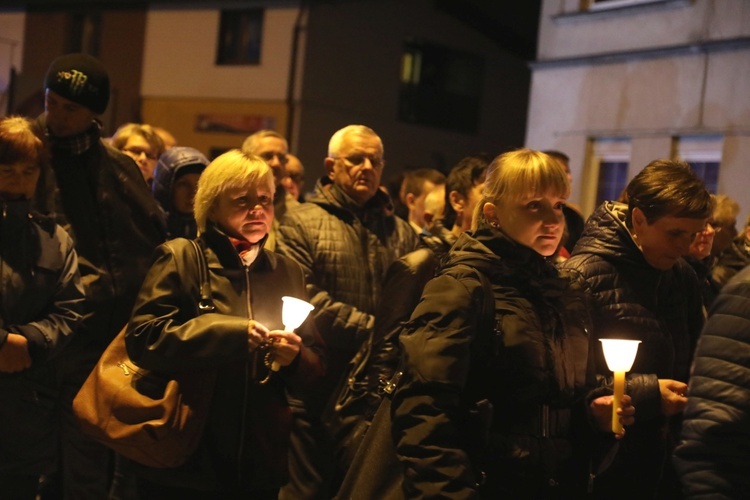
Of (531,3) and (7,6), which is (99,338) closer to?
(531,3)

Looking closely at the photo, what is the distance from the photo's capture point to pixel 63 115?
6168 millimetres

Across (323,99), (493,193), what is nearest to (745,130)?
(493,193)

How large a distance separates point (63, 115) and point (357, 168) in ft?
5.75

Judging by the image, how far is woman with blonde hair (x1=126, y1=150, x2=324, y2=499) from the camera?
4.57 meters

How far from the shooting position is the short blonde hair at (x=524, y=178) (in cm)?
405

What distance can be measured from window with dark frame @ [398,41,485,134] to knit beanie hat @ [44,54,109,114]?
79.6ft

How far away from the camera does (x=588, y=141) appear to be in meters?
17.8

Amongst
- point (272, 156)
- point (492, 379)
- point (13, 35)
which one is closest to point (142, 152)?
point (272, 156)

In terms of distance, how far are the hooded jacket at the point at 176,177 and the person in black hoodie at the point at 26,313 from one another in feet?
5.79

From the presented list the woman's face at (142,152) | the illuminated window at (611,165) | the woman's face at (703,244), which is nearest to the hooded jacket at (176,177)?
the woman's face at (142,152)

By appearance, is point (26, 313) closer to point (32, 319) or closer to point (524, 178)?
point (32, 319)

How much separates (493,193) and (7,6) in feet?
106

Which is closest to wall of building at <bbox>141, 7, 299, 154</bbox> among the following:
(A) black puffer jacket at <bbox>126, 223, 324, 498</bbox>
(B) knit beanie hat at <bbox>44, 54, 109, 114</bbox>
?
(B) knit beanie hat at <bbox>44, 54, 109, 114</bbox>

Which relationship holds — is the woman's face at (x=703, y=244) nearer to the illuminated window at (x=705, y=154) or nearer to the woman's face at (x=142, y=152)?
the woman's face at (x=142, y=152)
